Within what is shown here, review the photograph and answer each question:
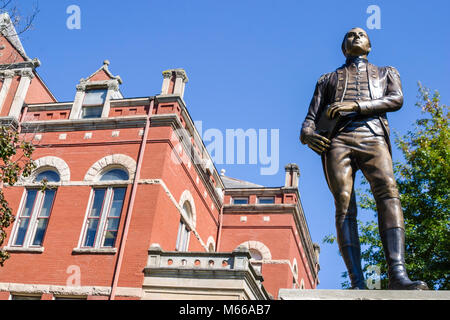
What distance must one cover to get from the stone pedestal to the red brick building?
11818mm

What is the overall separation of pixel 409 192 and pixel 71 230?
12539 mm

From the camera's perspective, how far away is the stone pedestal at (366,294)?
394cm

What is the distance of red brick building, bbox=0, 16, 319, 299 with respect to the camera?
1644 cm

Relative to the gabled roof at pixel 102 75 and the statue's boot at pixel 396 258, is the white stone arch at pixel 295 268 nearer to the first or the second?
the gabled roof at pixel 102 75

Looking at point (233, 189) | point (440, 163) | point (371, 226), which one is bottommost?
point (371, 226)

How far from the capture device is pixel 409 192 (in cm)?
1919

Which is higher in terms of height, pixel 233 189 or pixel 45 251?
pixel 233 189

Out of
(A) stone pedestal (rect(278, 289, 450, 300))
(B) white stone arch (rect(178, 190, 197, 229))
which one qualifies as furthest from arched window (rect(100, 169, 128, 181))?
(A) stone pedestal (rect(278, 289, 450, 300))

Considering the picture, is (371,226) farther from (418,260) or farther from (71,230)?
(71,230)

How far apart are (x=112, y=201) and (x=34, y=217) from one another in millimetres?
3017

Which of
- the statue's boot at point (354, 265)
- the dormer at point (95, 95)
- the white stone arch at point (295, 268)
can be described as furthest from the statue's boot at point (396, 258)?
the white stone arch at point (295, 268)

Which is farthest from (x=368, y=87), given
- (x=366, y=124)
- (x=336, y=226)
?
(x=336, y=226)

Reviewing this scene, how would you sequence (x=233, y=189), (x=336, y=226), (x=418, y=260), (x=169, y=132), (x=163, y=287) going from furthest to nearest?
(x=233, y=189)
(x=169, y=132)
(x=418, y=260)
(x=163, y=287)
(x=336, y=226)

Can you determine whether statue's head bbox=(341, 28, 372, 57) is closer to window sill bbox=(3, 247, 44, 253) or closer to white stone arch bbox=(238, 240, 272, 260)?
window sill bbox=(3, 247, 44, 253)
